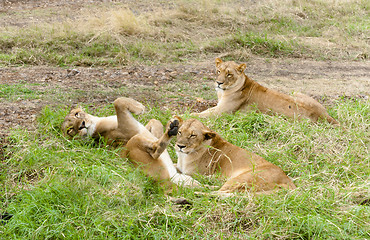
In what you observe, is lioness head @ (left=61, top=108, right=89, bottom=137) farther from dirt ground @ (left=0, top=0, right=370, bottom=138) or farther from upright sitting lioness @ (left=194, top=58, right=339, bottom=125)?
upright sitting lioness @ (left=194, top=58, right=339, bottom=125)

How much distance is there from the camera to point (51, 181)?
159 inches

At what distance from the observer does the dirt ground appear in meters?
6.10

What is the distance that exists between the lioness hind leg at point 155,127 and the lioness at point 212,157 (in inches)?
20.1

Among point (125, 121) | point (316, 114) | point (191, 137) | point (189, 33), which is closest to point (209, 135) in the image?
point (191, 137)

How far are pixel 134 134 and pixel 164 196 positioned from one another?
1191 millimetres

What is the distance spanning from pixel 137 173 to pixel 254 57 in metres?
5.51

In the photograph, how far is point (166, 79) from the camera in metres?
7.64

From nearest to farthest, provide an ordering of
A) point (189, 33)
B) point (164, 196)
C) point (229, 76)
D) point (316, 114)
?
point (164, 196)
point (316, 114)
point (229, 76)
point (189, 33)

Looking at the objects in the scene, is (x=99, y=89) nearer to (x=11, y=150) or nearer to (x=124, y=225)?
(x=11, y=150)

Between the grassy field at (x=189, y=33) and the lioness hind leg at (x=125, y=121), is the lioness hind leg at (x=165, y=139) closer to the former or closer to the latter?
the lioness hind leg at (x=125, y=121)

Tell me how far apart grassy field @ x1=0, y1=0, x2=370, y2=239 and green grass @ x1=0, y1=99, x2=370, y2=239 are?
12mm

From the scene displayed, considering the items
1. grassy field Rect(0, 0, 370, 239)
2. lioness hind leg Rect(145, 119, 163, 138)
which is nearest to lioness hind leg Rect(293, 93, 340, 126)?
grassy field Rect(0, 0, 370, 239)

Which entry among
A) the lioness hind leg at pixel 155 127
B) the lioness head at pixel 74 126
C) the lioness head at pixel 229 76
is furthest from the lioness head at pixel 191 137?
the lioness head at pixel 229 76

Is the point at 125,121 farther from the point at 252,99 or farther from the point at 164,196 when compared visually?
the point at 252,99
